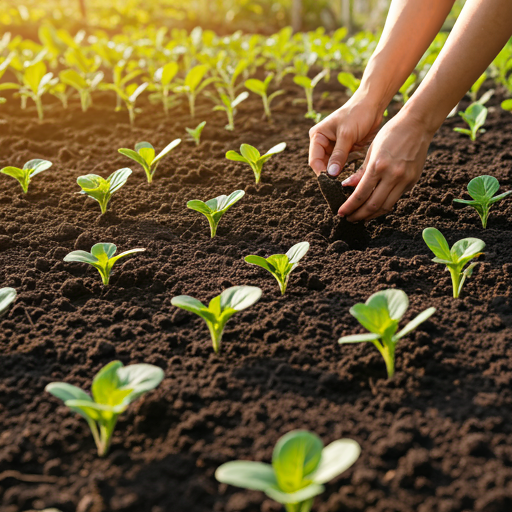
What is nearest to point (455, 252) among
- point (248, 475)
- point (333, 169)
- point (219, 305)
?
point (333, 169)

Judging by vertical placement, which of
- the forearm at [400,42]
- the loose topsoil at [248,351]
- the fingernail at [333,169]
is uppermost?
the forearm at [400,42]

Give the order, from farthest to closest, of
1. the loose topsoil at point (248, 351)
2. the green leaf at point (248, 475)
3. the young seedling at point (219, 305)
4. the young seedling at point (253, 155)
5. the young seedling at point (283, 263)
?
the young seedling at point (253, 155) → the young seedling at point (283, 263) → the young seedling at point (219, 305) → the loose topsoil at point (248, 351) → the green leaf at point (248, 475)

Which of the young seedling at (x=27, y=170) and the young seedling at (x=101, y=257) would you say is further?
the young seedling at (x=27, y=170)

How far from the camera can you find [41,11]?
36.5ft

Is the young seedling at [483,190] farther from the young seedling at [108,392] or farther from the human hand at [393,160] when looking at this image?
the young seedling at [108,392]

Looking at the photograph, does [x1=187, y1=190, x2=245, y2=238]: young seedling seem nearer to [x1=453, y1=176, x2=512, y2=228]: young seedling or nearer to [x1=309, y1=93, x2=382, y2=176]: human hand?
[x1=309, y1=93, x2=382, y2=176]: human hand

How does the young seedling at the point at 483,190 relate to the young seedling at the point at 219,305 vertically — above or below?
above

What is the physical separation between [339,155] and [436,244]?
64 centimetres

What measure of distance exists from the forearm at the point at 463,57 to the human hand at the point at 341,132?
396 millimetres

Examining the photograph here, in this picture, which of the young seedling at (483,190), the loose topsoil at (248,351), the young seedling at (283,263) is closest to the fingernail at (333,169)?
the loose topsoil at (248,351)

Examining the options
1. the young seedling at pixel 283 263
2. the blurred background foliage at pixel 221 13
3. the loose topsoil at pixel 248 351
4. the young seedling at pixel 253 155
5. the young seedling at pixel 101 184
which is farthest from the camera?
the blurred background foliage at pixel 221 13

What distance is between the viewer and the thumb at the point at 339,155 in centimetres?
228

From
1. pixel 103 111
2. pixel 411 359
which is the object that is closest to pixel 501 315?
pixel 411 359

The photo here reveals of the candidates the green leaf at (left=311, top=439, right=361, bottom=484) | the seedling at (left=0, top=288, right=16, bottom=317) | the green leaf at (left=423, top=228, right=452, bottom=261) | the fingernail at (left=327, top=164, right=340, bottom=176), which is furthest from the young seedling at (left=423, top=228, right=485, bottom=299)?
the seedling at (left=0, top=288, right=16, bottom=317)
